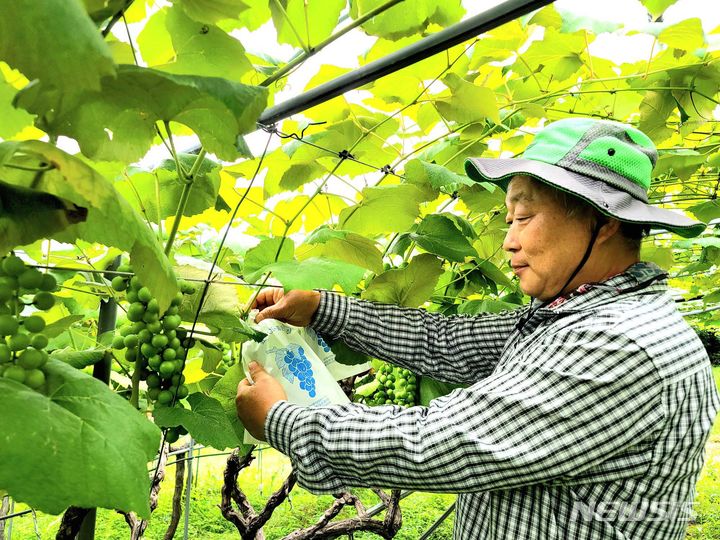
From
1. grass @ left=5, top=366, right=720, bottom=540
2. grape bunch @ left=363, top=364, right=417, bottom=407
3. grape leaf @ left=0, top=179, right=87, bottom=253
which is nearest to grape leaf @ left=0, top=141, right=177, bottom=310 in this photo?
grape leaf @ left=0, top=179, right=87, bottom=253

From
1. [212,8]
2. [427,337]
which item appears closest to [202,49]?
[212,8]

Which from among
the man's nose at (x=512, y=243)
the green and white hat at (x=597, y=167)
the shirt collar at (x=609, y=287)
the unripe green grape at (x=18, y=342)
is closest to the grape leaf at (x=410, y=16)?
the green and white hat at (x=597, y=167)

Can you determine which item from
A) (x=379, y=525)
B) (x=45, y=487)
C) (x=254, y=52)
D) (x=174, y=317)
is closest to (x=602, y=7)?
(x=254, y=52)

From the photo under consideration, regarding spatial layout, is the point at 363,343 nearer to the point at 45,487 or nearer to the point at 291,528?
the point at 45,487

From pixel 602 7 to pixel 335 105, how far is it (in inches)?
25.3

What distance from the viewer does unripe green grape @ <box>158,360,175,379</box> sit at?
1058 millimetres

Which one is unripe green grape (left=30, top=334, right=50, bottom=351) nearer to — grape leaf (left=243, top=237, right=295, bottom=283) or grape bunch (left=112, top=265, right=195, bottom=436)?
grape bunch (left=112, top=265, right=195, bottom=436)

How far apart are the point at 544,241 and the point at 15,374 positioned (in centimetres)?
103

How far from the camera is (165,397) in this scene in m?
1.12

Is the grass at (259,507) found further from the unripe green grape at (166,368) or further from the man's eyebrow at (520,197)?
A: the unripe green grape at (166,368)

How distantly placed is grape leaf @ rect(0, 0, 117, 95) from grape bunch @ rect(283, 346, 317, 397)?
940 millimetres

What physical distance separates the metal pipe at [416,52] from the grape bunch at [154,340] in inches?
14.2

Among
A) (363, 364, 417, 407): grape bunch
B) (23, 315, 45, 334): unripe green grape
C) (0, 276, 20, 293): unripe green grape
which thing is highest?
(0, 276, 20, 293): unripe green grape

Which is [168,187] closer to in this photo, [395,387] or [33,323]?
[33,323]
